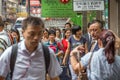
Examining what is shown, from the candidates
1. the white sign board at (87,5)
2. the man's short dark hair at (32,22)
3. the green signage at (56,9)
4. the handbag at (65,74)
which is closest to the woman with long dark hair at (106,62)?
the man's short dark hair at (32,22)

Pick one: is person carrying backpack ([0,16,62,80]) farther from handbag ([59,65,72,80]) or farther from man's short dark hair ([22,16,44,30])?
handbag ([59,65,72,80])

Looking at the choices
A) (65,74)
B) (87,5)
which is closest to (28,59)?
(65,74)

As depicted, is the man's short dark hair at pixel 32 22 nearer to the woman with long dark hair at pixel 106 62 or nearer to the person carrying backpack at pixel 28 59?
the person carrying backpack at pixel 28 59

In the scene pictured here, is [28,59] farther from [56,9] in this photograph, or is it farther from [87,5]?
[56,9]

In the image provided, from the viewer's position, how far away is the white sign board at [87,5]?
1083 centimetres

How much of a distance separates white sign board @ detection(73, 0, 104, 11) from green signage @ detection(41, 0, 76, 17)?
1359 mm

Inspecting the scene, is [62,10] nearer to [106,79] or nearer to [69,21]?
[69,21]

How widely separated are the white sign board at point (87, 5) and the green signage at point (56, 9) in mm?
1359

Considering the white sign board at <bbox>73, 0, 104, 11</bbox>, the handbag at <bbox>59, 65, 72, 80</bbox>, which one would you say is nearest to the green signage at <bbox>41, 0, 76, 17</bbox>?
the white sign board at <bbox>73, 0, 104, 11</bbox>

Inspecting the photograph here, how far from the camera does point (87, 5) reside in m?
10.9

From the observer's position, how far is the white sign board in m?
10.8

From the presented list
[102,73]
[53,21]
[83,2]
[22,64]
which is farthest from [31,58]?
[53,21]

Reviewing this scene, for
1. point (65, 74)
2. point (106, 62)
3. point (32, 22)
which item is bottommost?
point (65, 74)

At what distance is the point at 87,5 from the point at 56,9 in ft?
5.04
